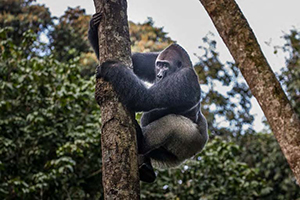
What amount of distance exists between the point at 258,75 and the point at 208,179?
220 inches

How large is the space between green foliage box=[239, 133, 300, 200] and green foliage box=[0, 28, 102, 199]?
194 inches

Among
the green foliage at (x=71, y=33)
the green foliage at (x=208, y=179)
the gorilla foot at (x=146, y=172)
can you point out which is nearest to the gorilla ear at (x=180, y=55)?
the gorilla foot at (x=146, y=172)

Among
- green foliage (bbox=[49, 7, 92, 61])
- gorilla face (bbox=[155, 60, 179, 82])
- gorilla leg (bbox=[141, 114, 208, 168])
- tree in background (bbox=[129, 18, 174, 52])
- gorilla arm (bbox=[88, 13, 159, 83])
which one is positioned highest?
green foliage (bbox=[49, 7, 92, 61])

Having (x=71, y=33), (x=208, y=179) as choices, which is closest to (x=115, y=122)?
→ (x=208, y=179)

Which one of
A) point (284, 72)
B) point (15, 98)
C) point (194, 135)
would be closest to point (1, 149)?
point (15, 98)

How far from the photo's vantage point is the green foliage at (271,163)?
1092 cm

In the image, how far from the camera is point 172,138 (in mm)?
4578

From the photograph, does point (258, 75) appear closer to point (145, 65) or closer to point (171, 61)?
point (171, 61)

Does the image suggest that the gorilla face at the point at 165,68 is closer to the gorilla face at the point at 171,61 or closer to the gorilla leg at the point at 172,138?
the gorilla face at the point at 171,61

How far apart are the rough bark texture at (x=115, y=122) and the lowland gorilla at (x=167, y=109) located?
7.5 inches

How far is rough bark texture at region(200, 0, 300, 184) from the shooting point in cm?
319

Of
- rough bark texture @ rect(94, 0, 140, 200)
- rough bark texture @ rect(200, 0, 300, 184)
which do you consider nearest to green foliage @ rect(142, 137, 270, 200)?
rough bark texture @ rect(200, 0, 300, 184)

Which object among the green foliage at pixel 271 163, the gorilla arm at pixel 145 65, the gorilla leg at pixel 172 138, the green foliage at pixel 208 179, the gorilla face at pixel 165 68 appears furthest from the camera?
the green foliage at pixel 271 163

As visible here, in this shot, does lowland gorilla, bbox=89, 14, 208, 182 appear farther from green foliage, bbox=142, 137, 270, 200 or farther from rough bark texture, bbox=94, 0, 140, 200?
green foliage, bbox=142, 137, 270, 200
